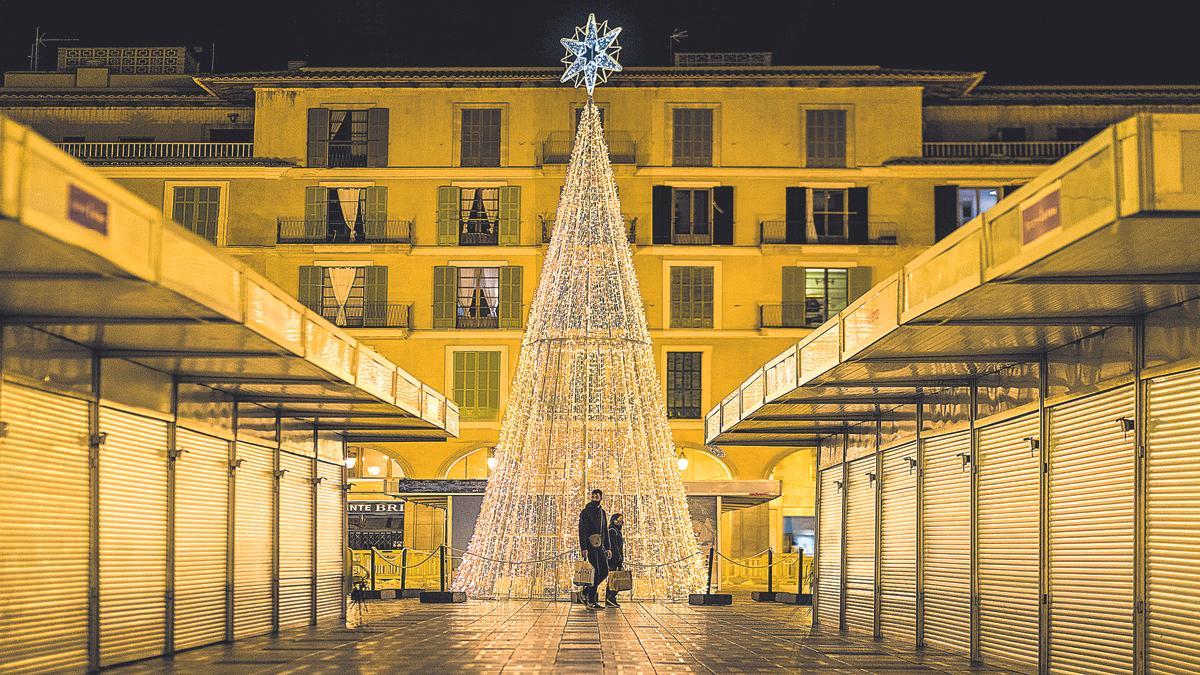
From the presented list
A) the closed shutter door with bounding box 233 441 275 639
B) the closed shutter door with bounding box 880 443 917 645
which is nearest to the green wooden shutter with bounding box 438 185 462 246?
the closed shutter door with bounding box 233 441 275 639

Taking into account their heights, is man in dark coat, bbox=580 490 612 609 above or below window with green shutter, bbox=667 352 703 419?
below

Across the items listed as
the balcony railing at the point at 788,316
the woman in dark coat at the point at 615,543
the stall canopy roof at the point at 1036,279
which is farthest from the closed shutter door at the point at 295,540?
the balcony railing at the point at 788,316

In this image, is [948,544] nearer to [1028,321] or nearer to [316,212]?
[1028,321]

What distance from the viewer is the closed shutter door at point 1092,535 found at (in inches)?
505

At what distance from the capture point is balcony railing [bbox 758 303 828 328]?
50375mm

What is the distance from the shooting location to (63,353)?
14.1m

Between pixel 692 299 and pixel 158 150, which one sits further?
pixel 158 150

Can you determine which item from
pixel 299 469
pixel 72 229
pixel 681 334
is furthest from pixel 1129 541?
pixel 681 334

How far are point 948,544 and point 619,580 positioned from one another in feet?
29.0

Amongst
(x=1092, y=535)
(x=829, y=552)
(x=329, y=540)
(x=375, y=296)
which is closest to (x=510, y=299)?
(x=375, y=296)

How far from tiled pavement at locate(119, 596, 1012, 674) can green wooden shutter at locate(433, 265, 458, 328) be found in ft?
84.3

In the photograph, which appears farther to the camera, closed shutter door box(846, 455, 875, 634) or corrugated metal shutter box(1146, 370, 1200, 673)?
closed shutter door box(846, 455, 875, 634)

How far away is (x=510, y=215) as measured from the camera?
170ft

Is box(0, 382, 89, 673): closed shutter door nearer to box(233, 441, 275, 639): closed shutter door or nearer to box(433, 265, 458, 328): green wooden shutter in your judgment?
box(233, 441, 275, 639): closed shutter door
